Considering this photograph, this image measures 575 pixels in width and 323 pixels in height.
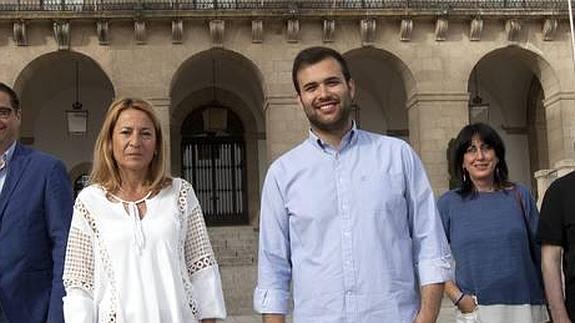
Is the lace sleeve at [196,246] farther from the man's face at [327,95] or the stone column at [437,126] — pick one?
the stone column at [437,126]

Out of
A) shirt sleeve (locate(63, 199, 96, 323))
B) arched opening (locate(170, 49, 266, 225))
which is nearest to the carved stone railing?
arched opening (locate(170, 49, 266, 225))

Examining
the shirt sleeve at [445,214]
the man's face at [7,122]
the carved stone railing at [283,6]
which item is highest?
the carved stone railing at [283,6]

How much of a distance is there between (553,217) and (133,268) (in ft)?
6.90

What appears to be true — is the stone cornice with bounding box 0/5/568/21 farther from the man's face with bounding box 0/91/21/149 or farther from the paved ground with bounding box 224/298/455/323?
the man's face with bounding box 0/91/21/149

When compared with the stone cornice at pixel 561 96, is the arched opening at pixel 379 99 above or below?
above

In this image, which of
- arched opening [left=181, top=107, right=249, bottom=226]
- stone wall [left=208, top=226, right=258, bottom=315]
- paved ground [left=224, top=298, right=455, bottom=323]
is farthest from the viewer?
arched opening [left=181, top=107, right=249, bottom=226]

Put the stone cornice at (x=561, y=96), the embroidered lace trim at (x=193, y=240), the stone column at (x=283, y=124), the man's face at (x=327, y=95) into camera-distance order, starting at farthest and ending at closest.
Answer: the stone cornice at (x=561, y=96), the stone column at (x=283, y=124), the embroidered lace trim at (x=193, y=240), the man's face at (x=327, y=95)

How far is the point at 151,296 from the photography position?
3.21 meters

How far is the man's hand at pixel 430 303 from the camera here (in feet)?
9.98

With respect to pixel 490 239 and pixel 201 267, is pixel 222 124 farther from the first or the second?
pixel 201 267

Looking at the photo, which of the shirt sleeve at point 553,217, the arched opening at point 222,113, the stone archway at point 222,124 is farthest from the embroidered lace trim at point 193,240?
the arched opening at point 222,113

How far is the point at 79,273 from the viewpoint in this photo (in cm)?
331

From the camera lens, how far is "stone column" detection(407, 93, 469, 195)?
63.2ft

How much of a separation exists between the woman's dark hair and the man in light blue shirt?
5.58ft
